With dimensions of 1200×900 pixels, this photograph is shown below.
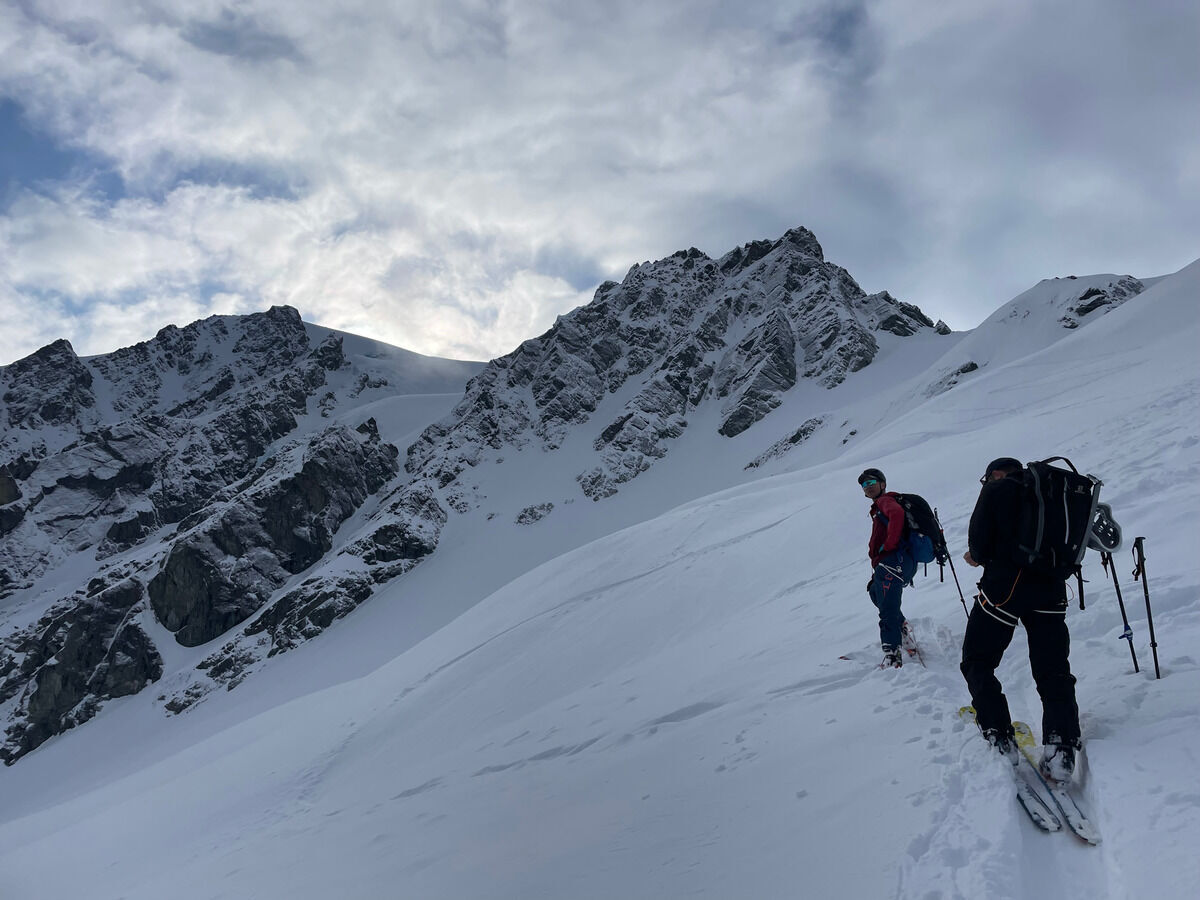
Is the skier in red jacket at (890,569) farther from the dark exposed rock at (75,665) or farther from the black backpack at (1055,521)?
the dark exposed rock at (75,665)

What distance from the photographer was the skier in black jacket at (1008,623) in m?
4.33

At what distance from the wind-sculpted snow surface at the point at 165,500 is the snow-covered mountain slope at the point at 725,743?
218 ft

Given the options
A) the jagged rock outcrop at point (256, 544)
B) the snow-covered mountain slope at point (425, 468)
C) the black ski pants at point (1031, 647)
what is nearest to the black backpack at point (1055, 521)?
the black ski pants at point (1031, 647)

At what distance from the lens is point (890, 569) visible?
691cm

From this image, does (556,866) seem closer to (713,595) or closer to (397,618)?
(713,595)

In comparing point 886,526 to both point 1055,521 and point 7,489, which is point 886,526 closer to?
point 1055,521

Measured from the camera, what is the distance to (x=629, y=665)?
11.3m

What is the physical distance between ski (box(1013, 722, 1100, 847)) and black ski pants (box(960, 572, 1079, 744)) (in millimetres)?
217

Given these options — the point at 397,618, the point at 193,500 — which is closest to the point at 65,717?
the point at 397,618

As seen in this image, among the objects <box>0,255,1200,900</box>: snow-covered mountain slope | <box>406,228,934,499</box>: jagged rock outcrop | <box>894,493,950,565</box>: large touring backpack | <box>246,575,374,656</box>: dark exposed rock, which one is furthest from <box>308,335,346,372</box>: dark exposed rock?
<box>894,493,950,565</box>: large touring backpack

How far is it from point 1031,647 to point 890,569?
2363 mm

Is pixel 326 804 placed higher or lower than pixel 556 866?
lower

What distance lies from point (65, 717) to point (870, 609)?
99.1 m

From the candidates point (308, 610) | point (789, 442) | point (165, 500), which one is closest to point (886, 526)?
point (789, 442)
